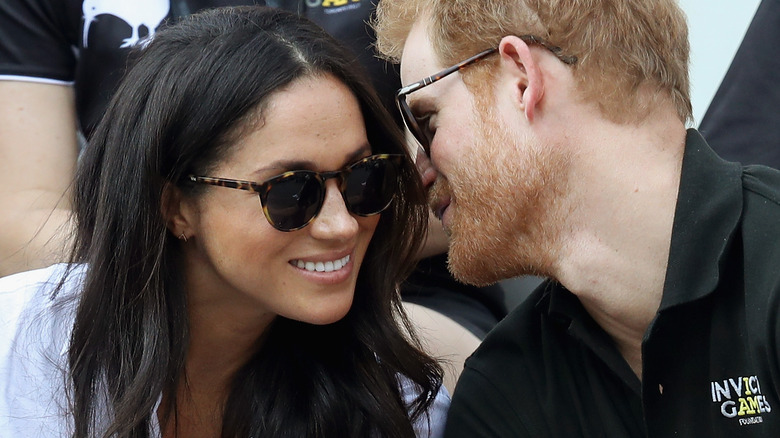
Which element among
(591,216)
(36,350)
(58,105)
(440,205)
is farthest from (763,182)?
(58,105)

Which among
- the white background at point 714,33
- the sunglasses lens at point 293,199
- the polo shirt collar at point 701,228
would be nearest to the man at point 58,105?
the sunglasses lens at point 293,199

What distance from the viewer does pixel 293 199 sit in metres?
2.01

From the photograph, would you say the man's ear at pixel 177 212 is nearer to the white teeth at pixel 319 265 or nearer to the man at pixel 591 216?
the white teeth at pixel 319 265

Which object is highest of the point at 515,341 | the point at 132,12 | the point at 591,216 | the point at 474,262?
the point at 132,12

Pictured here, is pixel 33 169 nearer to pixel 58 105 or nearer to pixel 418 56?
pixel 58 105

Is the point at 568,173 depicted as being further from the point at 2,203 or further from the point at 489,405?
the point at 2,203

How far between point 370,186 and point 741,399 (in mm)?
858

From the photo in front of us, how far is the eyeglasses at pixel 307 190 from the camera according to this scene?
201 cm

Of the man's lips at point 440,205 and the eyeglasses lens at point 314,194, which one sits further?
the man's lips at point 440,205

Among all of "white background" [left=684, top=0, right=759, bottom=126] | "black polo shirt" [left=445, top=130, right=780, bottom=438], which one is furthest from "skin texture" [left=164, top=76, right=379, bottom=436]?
"white background" [left=684, top=0, right=759, bottom=126]

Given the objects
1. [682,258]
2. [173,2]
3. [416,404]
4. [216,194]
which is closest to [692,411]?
[682,258]

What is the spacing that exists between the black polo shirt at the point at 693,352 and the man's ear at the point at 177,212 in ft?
2.47

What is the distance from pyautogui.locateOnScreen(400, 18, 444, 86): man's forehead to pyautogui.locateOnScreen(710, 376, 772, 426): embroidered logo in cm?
95

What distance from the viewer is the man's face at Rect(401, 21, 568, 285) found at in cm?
220
